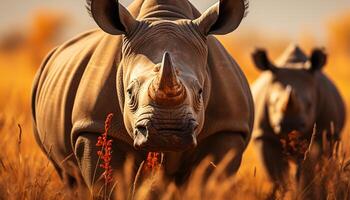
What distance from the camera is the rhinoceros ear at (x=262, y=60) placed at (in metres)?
9.32

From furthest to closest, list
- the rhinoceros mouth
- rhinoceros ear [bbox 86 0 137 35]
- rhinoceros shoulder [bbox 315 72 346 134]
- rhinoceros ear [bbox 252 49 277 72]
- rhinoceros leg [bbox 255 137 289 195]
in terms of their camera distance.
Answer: rhinoceros ear [bbox 252 49 277 72]
rhinoceros shoulder [bbox 315 72 346 134]
rhinoceros leg [bbox 255 137 289 195]
rhinoceros ear [bbox 86 0 137 35]
the rhinoceros mouth

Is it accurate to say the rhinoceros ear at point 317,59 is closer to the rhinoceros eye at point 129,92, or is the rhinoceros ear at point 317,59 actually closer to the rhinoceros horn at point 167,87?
the rhinoceros eye at point 129,92

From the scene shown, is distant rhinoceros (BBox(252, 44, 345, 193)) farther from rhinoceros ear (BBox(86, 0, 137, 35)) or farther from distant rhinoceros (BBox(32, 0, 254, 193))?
rhinoceros ear (BBox(86, 0, 137, 35))

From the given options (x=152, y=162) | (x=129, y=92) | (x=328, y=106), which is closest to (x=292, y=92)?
(x=328, y=106)

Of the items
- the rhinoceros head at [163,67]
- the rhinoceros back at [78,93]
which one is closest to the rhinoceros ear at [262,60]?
the rhinoceros back at [78,93]

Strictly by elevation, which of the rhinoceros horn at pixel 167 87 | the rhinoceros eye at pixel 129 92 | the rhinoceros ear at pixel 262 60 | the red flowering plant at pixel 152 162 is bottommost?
the rhinoceros ear at pixel 262 60

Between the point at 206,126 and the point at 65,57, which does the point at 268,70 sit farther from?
the point at 206,126

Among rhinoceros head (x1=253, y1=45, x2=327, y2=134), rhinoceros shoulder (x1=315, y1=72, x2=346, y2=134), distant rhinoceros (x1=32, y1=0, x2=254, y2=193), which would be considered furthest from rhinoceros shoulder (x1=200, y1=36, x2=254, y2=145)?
rhinoceros shoulder (x1=315, y1=72, x2=346, y2=134)

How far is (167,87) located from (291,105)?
4450 mm

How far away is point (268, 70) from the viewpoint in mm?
9406

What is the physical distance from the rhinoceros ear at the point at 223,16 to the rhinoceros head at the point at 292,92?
3.36 metres

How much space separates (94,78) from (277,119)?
137 inches

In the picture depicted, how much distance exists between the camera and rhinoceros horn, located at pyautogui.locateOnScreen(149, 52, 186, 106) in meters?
4.44

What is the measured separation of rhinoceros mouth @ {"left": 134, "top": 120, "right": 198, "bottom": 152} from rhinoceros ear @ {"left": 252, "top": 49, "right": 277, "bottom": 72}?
4902 millimetres
